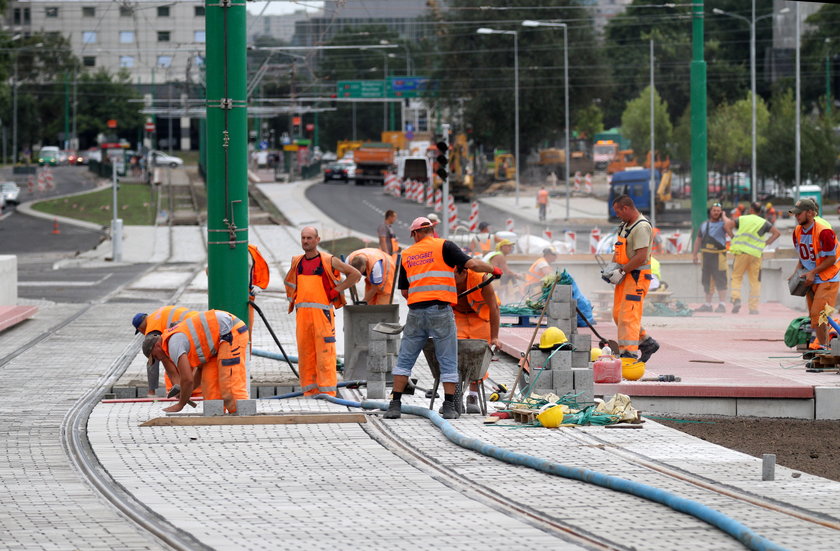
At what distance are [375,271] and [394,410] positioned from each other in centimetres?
321

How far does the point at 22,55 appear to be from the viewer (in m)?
114

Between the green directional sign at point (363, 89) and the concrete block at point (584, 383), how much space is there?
247 feet

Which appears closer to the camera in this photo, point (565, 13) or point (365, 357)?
point (365, 357)

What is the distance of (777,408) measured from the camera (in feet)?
42.6

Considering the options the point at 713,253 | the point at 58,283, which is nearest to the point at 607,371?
the point at 713,253

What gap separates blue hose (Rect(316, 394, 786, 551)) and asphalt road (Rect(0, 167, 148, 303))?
62.2 feet

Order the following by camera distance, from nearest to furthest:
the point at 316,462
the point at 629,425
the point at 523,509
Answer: the point at 523,509 → the point at 316,462 → the point at 629,425

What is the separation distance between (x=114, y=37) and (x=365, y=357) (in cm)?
10592

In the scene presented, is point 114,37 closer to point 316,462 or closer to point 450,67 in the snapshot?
point 450,67

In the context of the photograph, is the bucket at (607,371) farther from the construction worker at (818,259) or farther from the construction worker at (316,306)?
the construction worker at (818,259)

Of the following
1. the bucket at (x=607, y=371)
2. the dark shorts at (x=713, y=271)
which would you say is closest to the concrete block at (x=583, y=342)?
the bucket at (x=607, y=371)

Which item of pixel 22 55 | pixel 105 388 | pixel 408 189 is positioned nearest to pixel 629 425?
pixel 105 388

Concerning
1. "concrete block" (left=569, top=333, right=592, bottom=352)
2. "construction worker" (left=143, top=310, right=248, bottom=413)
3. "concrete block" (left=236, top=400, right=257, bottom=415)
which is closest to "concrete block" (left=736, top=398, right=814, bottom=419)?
"concrete block" (left=569, top=333, right=592, bottom=352)

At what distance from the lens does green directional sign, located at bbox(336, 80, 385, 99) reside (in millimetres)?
87188
